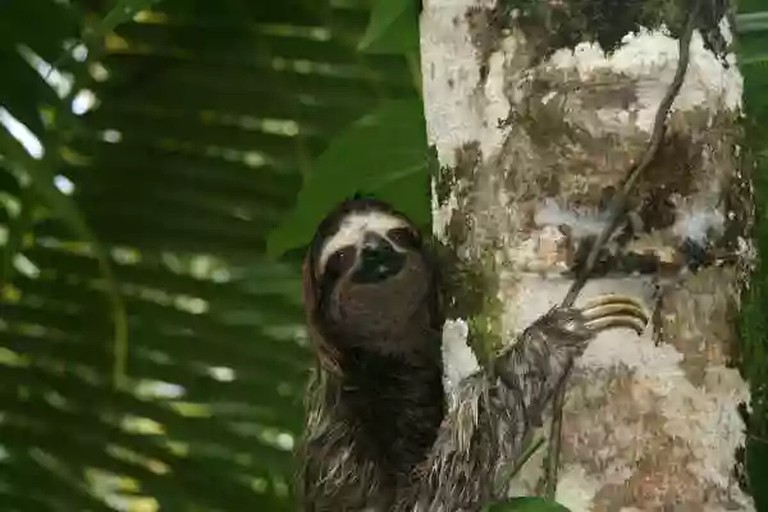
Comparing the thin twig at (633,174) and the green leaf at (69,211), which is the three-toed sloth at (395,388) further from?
the green leaf at (69,211)

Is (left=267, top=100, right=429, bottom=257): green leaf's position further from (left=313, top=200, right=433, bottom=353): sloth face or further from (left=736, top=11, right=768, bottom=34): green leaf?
(left=736, top=11, right=768, bottom=34): green leaf

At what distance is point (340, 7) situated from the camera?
49.9 inches

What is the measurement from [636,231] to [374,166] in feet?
1.26

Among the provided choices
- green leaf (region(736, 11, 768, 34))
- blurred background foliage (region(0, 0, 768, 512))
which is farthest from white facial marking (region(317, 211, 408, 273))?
blurred background foliage (region(0, 0, 768, 512))

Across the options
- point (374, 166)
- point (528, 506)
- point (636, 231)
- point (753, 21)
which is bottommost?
point (528, 506)

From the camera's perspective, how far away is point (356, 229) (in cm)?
70

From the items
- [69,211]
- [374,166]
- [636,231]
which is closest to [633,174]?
[636,231]

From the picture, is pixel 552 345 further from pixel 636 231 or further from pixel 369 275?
pixel 369 275

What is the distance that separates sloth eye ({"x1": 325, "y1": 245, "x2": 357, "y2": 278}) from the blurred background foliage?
0.57m

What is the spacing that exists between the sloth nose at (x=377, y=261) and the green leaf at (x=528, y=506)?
7.3 inches

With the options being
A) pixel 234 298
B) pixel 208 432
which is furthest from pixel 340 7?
pixel 208 432

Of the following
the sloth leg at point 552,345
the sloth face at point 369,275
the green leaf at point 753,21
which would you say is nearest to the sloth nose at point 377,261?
the sloth face at point 369,275

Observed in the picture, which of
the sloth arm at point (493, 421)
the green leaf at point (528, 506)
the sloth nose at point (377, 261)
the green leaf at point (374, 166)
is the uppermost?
the green leaf at point (374, 166)

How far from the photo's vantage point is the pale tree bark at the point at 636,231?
0.52m
